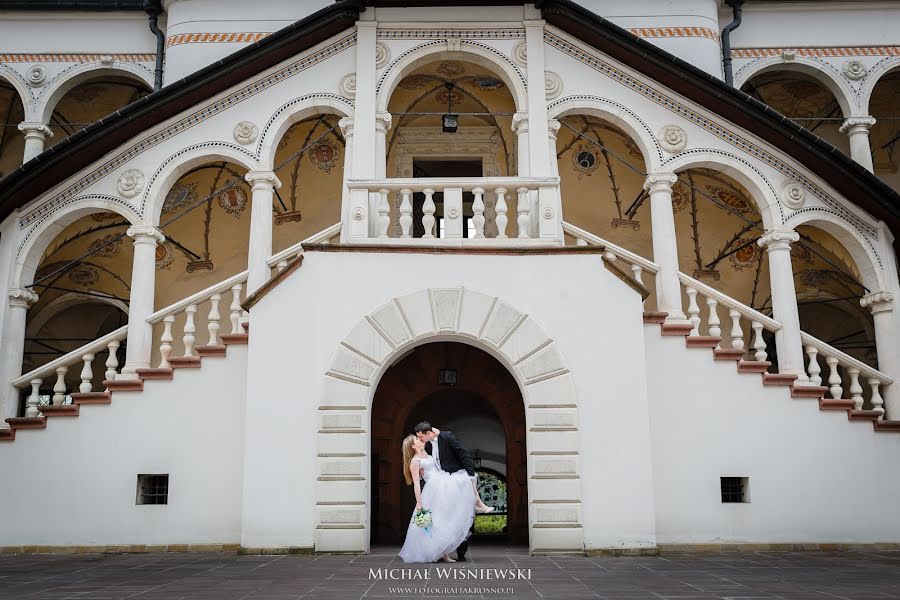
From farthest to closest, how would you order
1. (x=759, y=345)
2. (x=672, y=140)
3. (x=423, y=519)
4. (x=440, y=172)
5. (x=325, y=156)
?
(x=440, y=172)
(x=325, y=156)
(x=672, y=140)
(x=759, y=345)
(x=423, y=519)

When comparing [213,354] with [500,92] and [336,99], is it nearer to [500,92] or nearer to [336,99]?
[336,99]

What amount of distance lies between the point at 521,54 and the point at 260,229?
4.53 meters

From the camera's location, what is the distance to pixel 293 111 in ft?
42.9

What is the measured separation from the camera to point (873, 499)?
11.2 meters

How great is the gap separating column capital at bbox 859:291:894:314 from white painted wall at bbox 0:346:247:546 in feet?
29.0

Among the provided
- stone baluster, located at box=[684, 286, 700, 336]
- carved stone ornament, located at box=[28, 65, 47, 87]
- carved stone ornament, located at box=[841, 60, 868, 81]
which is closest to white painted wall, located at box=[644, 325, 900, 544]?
stone baluster, located at box=[684, 286, 700, 336]

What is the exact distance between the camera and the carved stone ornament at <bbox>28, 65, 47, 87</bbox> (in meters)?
16.3

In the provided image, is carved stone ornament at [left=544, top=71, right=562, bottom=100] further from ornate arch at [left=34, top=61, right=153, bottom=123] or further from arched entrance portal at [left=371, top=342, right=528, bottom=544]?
ornate arch at [left=34, top=61, right=153, bottom=123]

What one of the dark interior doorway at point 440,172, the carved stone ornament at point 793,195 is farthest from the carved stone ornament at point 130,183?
the carved stone ornament at point 793,195

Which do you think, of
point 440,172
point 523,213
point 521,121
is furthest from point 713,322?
point 440,172

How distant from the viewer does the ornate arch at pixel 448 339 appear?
32.3 feet

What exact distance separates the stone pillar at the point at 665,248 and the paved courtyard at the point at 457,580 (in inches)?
135

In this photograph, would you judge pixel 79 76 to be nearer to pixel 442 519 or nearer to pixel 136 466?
pixel 136 466

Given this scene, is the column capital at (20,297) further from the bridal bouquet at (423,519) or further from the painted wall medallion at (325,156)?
the bridal bouquet at (423,519)
